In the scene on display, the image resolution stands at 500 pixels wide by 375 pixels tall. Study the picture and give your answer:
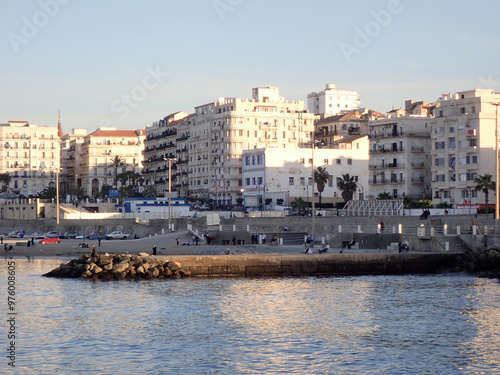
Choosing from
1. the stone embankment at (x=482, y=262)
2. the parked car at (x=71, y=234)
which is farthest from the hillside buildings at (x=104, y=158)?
the stone embankment at (x=482, y=262)

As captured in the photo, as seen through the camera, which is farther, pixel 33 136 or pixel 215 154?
pixel 33 136

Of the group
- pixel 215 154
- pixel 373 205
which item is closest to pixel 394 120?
pixel 373 205

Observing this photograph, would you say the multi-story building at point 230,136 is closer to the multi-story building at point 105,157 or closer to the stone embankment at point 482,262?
the multi-story building at point 105,157

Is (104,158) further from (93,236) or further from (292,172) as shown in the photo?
(93,236)

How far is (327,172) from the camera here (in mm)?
127500

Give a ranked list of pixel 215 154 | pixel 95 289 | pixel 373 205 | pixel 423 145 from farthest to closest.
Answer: pixel 215 154 → pixel 423 145 → pixel 373 205 → pixel 95 289

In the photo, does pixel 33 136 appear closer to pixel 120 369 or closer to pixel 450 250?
pixel 450 250

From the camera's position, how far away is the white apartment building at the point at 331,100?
188 metres

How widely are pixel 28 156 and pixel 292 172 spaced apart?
62.1 meters

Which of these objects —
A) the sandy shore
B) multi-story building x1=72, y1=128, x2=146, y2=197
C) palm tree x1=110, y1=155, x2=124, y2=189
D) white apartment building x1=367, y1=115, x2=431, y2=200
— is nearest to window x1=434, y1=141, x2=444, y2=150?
white apartment building x1=367, y1=115, x2=431, y2=200

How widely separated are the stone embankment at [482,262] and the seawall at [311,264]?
33.7 inches

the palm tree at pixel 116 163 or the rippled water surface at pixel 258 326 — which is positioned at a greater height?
the palm tree at pixel 116 163

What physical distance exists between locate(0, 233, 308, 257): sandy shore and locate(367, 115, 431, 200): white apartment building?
35.8 meters

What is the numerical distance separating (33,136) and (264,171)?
60.6 meters
